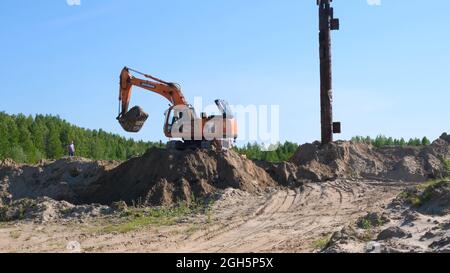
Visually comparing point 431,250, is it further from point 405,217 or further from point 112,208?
point 112,208

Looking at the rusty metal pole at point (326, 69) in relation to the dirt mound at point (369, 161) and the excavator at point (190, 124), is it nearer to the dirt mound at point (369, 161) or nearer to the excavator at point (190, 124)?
the dirt mound at point (369, 161)

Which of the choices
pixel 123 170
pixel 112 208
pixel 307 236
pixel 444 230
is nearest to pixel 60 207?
pixel 112 208

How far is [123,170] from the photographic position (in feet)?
72.9

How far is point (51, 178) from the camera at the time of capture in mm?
23344

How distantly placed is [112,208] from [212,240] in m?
6.24

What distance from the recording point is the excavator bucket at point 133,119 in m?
22.2

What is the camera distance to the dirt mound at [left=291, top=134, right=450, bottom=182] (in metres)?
24.8

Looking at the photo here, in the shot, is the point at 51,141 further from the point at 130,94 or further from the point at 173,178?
the point at 173,178

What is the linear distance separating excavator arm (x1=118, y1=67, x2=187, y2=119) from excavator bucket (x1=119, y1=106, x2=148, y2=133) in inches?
30.6

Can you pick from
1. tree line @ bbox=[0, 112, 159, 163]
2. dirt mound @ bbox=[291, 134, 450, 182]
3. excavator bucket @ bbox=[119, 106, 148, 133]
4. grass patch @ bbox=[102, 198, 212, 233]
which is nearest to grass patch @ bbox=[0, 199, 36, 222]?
grass patch @ bbox=[102, 198, 212, 233]

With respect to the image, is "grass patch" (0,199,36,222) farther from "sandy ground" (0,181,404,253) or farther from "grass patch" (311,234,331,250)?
"grass patch" (311,234,331,250)

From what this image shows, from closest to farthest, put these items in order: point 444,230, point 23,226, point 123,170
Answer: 1. point 444,230
2. point 23,226
3. point 123,170

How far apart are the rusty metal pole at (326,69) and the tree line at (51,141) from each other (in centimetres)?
2828

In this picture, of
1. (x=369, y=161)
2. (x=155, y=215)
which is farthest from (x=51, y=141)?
(x=155, y=215)
